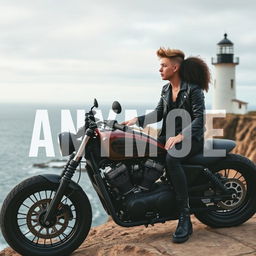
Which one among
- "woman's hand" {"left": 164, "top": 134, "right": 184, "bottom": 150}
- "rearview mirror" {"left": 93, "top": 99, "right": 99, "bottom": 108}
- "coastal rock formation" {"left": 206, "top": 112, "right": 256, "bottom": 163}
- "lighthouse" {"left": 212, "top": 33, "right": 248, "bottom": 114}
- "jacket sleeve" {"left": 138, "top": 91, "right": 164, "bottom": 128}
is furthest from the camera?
"lighthouse" {"left": 212, "top": 33, "right": 248, "bottom": 114}

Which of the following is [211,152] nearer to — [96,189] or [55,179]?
[96,189]

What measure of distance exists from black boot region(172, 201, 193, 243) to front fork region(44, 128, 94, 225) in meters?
1.36

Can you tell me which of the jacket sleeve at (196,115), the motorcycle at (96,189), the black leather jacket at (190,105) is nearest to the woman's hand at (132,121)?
the black leather jacket at (190,105)

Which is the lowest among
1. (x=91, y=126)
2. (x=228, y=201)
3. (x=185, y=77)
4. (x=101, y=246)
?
(x=101, y=246)

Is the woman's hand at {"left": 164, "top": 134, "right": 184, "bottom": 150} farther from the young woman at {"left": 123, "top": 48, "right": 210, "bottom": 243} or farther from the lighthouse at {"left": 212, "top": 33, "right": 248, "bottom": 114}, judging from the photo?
the lighthouse at {"left": 212, "top": 33, "right": 248, "bottom": 114}

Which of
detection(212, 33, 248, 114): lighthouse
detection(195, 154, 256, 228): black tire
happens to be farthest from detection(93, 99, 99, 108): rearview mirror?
detection(212, 33, 248, 114): lighthouse

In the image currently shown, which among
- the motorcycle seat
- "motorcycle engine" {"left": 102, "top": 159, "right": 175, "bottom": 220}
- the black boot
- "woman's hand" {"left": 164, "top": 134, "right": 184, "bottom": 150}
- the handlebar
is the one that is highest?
the handlebar

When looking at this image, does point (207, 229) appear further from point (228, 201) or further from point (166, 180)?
point (166, 180)

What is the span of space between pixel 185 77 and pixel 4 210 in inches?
105

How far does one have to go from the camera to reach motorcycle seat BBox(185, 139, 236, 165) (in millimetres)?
5770

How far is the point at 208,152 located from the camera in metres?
5.85

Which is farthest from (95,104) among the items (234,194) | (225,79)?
(225,79)

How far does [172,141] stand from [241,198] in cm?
162

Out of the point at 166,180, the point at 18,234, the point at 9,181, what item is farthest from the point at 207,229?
the point at 9,181
